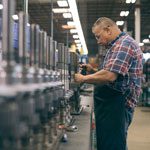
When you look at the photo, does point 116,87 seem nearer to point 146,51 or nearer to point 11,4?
point 11,4

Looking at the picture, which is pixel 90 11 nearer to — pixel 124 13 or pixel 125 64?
pixel 124 13

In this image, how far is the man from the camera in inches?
106

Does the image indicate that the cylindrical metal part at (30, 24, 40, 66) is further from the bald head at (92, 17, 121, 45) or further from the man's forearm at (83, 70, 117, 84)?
the bald head at (92, 17, 121, 45)

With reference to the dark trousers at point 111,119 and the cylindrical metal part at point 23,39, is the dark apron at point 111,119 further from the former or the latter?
the cylindrical metal part at point 23,39

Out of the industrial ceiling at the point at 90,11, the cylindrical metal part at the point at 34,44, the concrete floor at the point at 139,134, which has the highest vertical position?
the industrial ceiling at the point at 90,11

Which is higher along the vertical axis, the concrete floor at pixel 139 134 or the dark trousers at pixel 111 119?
the dark trousers at pixel 111 119

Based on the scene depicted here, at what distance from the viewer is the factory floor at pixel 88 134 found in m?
2.71

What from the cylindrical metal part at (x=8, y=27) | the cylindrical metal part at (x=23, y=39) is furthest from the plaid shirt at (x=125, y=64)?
the cylindrical metal part at (x=8, y=27)

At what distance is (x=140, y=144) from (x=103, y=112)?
118 inches

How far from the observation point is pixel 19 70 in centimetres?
109

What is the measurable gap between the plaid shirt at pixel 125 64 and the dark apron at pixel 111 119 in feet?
0.24

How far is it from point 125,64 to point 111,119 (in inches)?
19.5

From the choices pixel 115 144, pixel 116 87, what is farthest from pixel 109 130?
pixel 116 87

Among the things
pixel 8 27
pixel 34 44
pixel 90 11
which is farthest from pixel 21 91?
pixel 90 11
